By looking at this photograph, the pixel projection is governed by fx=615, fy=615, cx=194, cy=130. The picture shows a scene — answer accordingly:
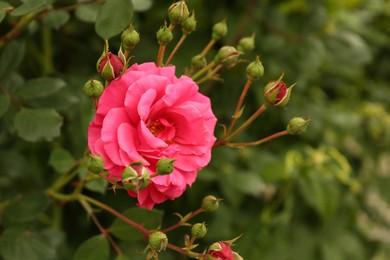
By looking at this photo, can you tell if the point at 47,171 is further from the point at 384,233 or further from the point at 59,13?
the point at 384,233

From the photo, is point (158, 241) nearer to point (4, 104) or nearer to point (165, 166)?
point (165, 166)

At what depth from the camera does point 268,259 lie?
1.45 meters

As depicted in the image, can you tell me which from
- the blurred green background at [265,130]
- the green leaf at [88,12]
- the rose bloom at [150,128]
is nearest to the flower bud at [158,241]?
the rose bloom at [150,128]

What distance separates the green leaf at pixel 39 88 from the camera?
3.11 feet

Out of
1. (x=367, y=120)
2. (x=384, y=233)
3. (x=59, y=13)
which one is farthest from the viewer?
(x=384, y=233)

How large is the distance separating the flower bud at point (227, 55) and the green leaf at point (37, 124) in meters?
0.26

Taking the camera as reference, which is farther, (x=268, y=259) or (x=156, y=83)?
(x=268, y=259)

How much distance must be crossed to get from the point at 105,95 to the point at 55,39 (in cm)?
68

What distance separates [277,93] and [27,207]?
46 centimetres

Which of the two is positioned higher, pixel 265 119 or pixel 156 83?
pixel 156 83

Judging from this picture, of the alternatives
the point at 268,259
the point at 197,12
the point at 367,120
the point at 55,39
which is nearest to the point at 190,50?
the point at 197,12

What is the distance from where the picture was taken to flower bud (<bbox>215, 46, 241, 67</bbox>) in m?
0.83

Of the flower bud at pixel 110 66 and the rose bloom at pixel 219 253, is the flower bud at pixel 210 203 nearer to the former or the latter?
the rose bloom at pixel 219 253

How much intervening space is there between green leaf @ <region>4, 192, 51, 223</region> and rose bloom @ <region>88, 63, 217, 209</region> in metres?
0.34
